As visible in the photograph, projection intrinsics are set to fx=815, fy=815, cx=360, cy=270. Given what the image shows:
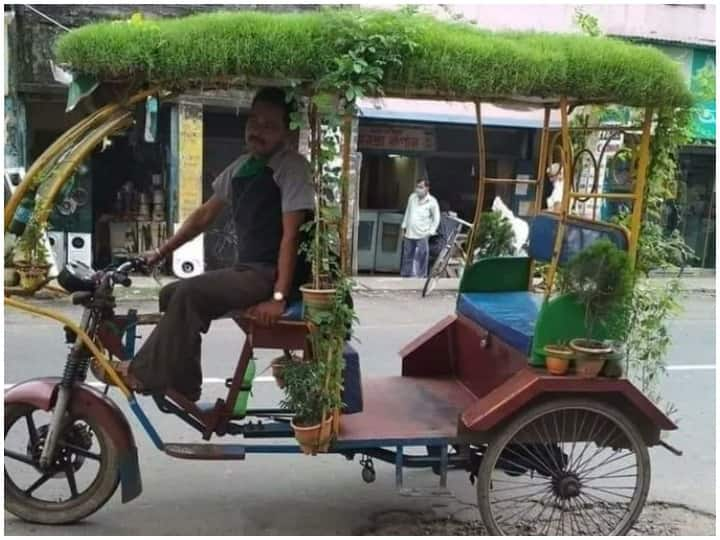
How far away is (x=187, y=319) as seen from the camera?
3309 mm

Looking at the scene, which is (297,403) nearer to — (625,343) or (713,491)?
(625,343)

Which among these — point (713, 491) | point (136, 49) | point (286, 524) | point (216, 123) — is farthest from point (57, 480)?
point (216, 123)

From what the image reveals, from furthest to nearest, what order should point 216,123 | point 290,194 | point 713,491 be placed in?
1. point 216,123
2. point 713,491
3. point 290,194

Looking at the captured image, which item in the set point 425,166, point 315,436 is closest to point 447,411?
point 315,436

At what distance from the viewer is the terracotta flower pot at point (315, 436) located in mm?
3223

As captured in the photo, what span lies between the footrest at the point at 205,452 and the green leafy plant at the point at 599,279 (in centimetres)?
151

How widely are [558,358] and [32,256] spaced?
88.6 inches

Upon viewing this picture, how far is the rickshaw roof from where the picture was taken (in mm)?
2883

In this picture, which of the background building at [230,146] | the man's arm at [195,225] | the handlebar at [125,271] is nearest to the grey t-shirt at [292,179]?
the man's arm at [195,225]

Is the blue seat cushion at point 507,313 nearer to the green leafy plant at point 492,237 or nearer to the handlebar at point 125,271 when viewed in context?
the green leafy plant at point 492,237

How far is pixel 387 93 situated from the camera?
3117 mm

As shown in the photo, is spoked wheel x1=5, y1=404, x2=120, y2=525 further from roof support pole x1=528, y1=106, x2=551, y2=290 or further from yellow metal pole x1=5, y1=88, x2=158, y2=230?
roof support pole x1=528, y1=106, x2=551, y2=290

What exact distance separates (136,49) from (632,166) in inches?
83.4

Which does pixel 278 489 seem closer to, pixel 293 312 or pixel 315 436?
pixel 315 436
